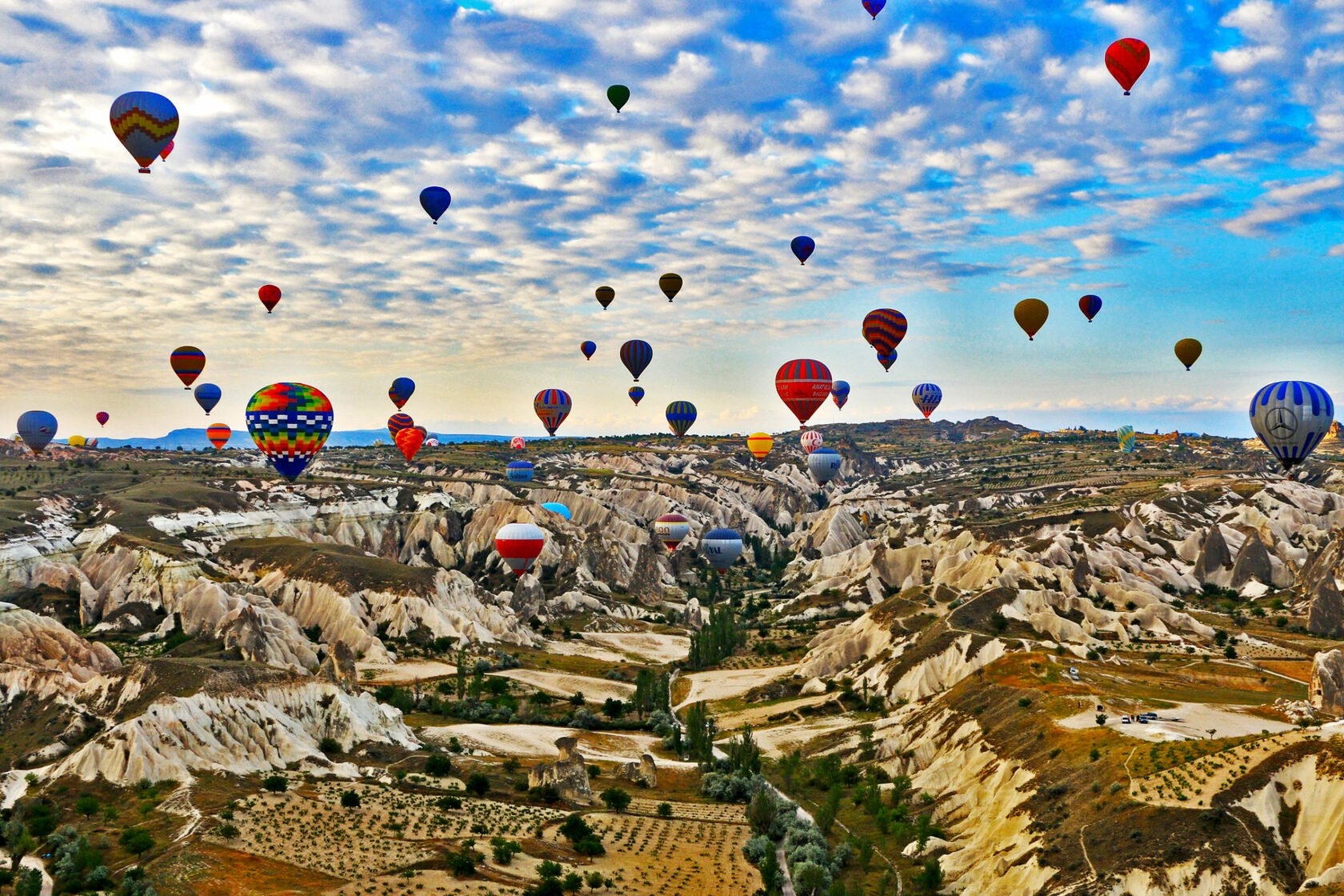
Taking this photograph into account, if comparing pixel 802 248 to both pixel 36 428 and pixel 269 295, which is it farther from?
→ pixel 36 428

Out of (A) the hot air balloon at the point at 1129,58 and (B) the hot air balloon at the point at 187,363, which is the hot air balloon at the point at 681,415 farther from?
(A) the hot air balloon at the point at 1129,58

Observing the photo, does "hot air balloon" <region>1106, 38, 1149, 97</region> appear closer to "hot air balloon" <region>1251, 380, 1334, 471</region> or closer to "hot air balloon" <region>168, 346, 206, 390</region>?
"hot air balloon" <region>1251, 380, 1334, 471</region>

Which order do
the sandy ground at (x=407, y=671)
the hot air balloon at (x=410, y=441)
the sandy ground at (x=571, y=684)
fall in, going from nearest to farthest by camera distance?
the sandy ground at (x=407, y=671), the sandy ground at (x=571, y=684), the hot air balloon at (x=410, y=441)

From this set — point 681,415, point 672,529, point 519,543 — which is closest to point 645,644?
point 519,543

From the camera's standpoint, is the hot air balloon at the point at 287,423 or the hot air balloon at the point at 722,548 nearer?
the hot air balloon at the point at 287,423

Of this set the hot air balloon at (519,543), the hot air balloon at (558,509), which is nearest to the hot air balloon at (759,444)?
the hot air balloon at (558,509)

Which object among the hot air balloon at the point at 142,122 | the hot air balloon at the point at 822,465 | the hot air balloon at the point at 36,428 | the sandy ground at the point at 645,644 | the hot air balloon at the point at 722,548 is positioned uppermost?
the hot air balloon at the point at 142,122
